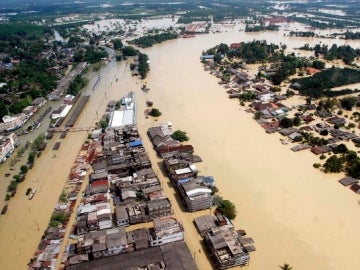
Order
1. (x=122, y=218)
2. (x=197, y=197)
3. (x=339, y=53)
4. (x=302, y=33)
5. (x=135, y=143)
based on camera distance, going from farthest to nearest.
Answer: (x=302, y=33) → (x=339, y=53) → (x=135, y=143) → (x=197, y=197) → (x=122, y=218)

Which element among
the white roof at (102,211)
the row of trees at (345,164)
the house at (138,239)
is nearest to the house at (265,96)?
the row of trees at (345,164)

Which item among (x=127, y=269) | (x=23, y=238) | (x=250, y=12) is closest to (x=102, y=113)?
(x=23, y=238)

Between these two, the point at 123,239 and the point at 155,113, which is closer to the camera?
the point at 123,239

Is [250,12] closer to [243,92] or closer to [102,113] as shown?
[243,92]

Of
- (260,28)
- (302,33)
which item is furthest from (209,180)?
(260,28)

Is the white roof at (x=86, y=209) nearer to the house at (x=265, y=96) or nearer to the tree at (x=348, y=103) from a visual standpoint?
A: the house at (x=265, y=96)

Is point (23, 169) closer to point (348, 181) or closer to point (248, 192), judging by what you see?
point (248, 192)
